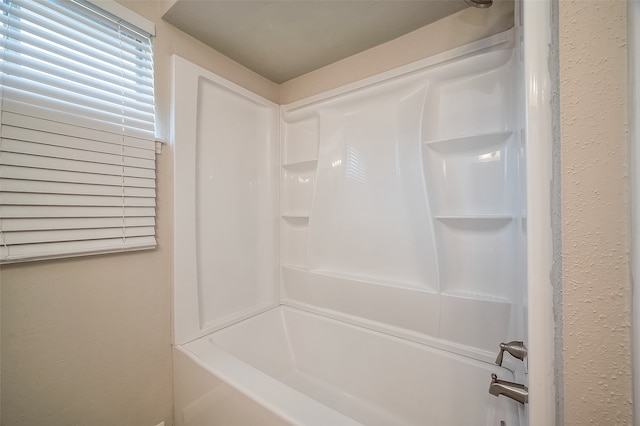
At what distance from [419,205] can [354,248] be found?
47cm

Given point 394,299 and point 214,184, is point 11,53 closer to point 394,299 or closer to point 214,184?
point 214,184

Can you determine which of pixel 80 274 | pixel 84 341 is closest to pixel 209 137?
pixel 80 274

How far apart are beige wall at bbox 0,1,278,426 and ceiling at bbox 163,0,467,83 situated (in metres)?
0.15

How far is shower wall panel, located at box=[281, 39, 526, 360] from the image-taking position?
111 centimetres

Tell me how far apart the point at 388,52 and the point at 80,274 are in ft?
6.00

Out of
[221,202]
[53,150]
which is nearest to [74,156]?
[53,150]

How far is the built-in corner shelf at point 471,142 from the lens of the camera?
1096mm

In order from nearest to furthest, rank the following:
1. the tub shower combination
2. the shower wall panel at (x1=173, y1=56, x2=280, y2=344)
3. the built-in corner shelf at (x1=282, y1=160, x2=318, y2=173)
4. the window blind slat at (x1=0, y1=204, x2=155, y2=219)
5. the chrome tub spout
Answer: the chrome tub spout → the window blind slat at (x1=0, y1=204, x2=155, y2=219) → the tub shower combination → the shower wall panel at (x1=173, y1=56, x2=280, y2=344) → the built-in corner shelf at (x1=282, y1=160, x2=318, y2=173)

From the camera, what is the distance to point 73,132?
0.91m

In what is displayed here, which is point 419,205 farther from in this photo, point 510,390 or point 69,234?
point 69,234

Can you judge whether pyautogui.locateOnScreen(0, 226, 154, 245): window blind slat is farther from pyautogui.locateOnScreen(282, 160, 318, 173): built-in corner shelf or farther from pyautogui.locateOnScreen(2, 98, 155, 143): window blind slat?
pyautogui.locateOnScreen(282, 160, 318, 173): built-in corner shelf

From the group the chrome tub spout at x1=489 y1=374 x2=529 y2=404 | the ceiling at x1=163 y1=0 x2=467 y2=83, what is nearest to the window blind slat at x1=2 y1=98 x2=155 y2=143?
the ceiling at x1=163 y1=0 x2=467 y2=83

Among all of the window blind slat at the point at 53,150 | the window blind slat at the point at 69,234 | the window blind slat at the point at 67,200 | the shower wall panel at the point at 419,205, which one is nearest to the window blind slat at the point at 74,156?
the window blind slat at the point at 53,150

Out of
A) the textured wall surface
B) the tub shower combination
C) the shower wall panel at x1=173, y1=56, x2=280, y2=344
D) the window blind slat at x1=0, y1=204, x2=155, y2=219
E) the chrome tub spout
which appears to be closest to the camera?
the textured wall surface
